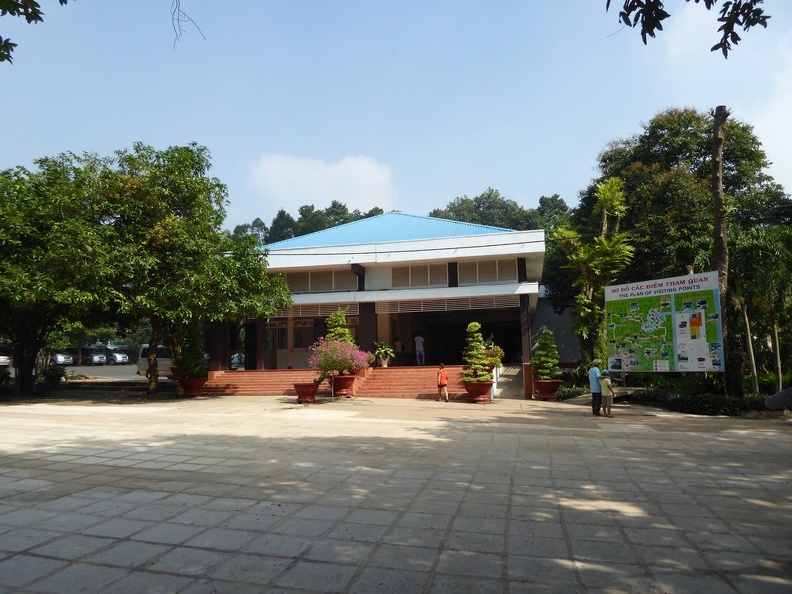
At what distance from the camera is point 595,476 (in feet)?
19.8

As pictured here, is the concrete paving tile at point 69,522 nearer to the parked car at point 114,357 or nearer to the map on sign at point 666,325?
the map on sign at point 666,325

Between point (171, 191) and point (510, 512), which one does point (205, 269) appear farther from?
point (510, 512)

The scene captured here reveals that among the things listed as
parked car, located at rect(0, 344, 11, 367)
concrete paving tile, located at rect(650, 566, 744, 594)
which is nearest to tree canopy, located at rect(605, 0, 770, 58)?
concrete paving tile, located at rect(650, 566, 744, 594)

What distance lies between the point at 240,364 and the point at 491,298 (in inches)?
799

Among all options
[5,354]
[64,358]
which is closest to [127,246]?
[5,354]

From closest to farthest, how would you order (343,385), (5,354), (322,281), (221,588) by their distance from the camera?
(221,588), (343,385), (322,281), (5,354)

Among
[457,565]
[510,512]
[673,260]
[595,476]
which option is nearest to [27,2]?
[457,565]

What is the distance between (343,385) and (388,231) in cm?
978

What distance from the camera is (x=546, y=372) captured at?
664 inches

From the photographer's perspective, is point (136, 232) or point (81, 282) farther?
point (136, 232)

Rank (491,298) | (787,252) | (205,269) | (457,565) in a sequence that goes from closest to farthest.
Result: (457,565) < (787,252) < (205,269) < (491,298)

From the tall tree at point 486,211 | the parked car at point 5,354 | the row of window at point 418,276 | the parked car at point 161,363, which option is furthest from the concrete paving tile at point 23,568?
the tall tree at point 486,211

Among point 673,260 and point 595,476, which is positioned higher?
point 673,260

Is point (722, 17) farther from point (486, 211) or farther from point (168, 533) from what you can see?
point (486, 211)
